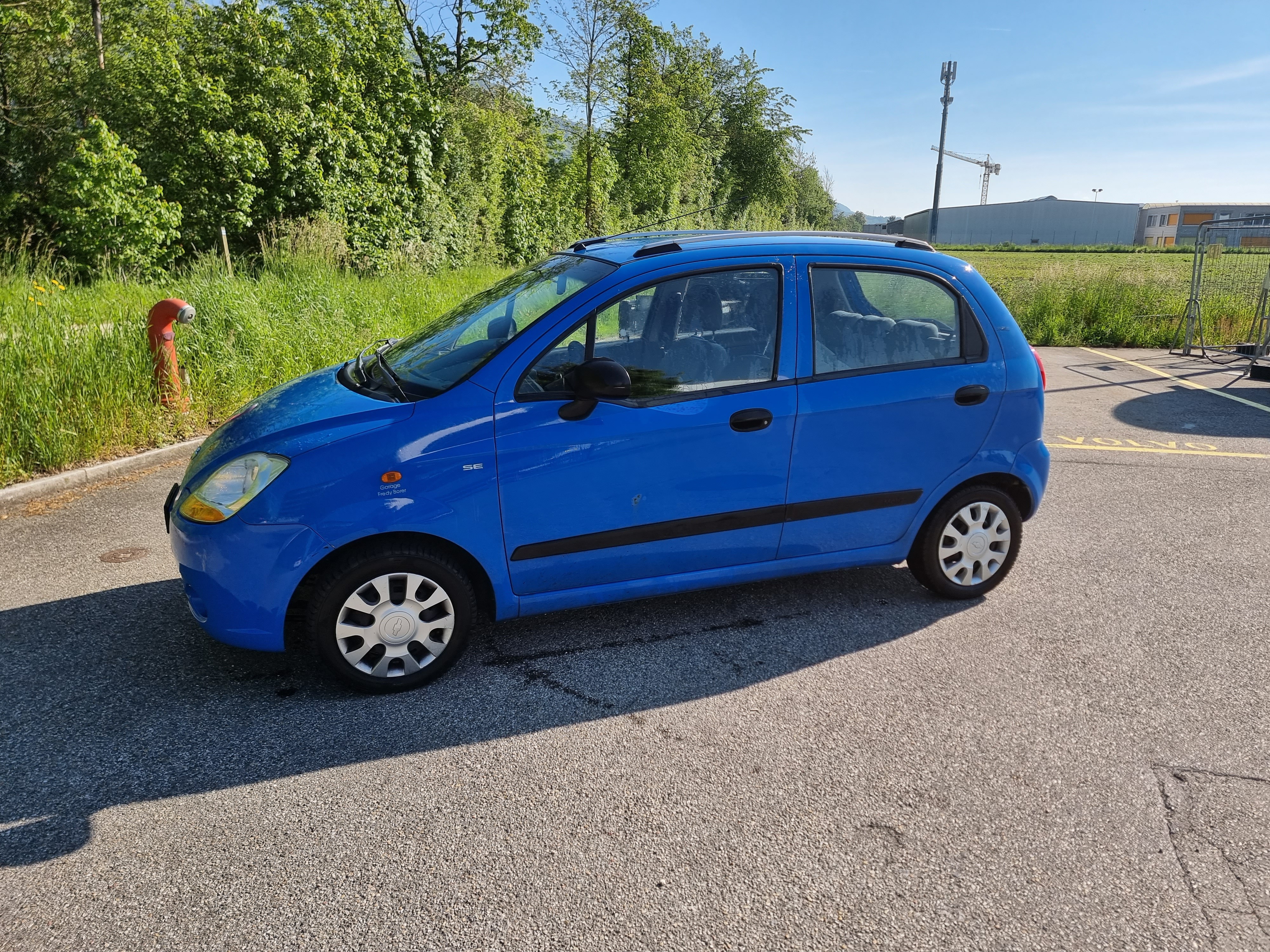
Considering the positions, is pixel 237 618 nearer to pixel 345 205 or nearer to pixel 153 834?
pixel 153 834

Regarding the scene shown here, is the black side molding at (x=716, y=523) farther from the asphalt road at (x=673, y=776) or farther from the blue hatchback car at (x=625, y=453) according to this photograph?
the asphalt road at (x=673, y=776)

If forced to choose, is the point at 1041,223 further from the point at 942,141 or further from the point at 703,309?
the point at 703,309

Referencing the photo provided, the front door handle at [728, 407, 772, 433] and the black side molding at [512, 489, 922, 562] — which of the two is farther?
the front door handle at [728, 407, 772, 433]

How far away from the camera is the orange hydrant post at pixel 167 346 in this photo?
6973 millimetres

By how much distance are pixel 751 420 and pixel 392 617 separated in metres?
1.66

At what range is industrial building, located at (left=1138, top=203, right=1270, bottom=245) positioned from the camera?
67.5 metres

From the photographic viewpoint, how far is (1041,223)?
10431cm

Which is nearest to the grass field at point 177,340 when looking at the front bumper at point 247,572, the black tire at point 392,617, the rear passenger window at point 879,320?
the front bumper at point 247,572

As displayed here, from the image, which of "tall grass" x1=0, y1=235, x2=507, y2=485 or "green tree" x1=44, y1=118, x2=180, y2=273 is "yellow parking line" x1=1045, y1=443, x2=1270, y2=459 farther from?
"green tree" x1=44, y1=118, x2=180, y2=273

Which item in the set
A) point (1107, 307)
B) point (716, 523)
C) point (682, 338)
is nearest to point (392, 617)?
point (716, 523)

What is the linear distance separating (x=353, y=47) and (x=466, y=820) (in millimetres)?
18655

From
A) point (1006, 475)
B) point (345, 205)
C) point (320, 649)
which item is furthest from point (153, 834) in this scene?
point (345, 205)

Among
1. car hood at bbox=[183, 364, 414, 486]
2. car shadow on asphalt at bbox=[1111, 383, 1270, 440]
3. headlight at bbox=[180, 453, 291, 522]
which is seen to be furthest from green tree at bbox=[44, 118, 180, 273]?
car shadow on asphalt at bbox=[1111, 383, 1270, 440]

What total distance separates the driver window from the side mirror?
0.06 meters
